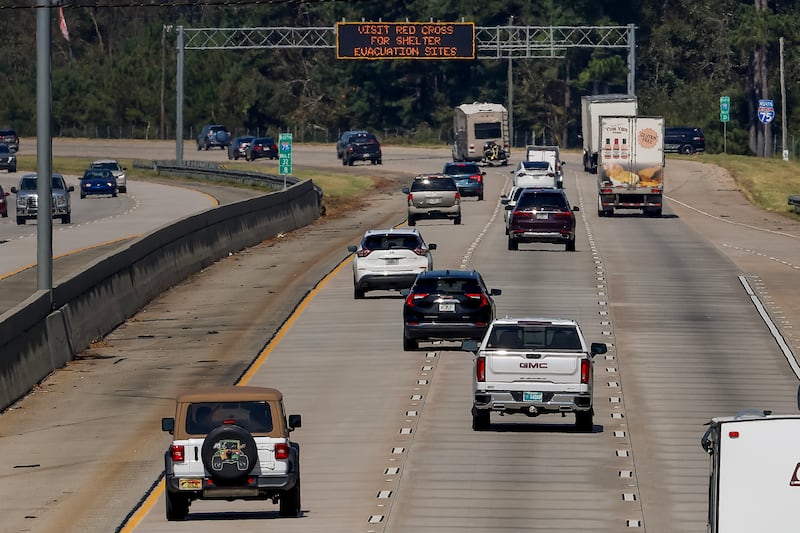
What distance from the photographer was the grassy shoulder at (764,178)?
85.4 meters

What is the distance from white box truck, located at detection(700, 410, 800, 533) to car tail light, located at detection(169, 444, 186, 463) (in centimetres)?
761

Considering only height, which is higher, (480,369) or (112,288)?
(112,288)

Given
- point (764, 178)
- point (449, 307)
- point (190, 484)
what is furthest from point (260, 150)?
point (190, 484)

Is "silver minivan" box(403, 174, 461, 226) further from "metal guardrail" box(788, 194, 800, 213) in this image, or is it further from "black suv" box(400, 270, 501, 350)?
"black suv" box(400, 270, 501, 350)

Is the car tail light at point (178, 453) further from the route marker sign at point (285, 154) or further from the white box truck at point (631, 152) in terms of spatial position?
the white box truck at point (631, 152)

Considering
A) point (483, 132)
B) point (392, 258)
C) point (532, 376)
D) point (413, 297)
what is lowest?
point (532, 376)

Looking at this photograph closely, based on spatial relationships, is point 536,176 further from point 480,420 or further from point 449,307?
point 480,420

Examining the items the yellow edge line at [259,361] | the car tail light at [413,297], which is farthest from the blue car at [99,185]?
the car tail light at [413,297]

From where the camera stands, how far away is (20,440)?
28.3 m

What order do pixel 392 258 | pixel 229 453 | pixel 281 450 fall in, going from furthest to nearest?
pixel 392 258 → pixel 281 450 → pixel 229 453

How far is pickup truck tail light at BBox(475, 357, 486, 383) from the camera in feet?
90.1

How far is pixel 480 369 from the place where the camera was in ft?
90.1

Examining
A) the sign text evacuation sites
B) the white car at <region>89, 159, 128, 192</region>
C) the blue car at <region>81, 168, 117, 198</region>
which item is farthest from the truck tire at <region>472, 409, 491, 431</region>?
the sign text evacuation sites

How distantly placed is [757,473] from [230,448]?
759 centimetres
